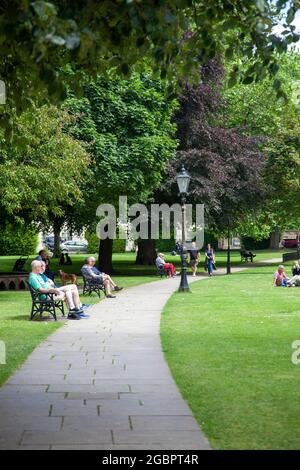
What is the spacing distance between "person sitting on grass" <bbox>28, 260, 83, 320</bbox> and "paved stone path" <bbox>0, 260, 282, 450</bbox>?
7.88 ft

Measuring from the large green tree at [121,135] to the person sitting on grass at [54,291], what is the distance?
46.6ft

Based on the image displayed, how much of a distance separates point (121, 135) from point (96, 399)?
2571cm

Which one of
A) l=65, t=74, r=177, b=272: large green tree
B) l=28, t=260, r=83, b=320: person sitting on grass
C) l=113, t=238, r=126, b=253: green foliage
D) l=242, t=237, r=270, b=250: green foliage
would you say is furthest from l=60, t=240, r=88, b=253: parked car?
l=28, t=260, r=83, b=320: person sitting on grass

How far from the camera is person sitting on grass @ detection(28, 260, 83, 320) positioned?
53.7 ft

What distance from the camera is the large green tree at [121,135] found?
31.4 meters

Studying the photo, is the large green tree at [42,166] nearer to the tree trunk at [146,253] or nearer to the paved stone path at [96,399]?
the paved stone path at [96,399]

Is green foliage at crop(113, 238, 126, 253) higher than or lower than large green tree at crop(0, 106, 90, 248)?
lower

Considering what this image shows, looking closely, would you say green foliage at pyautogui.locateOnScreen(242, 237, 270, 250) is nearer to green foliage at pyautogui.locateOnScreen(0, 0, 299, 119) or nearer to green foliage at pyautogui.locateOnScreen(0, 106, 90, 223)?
green foliage at pyautogui.locateOnScreen(0, 106, 90, 223)

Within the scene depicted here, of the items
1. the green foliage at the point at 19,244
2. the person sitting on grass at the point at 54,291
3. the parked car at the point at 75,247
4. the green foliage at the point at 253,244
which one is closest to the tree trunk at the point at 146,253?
the green foliage at the point at 19,244

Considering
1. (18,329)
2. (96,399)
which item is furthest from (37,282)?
(96,399)

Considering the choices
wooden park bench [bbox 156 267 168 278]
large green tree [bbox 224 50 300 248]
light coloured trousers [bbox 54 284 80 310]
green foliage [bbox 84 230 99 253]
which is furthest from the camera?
green foliage [bbox 84 230 99 253]

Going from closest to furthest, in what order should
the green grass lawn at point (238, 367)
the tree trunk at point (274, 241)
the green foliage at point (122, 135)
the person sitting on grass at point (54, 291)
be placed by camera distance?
1. the green grass lawn at point (238, 367)
2. the person sitting on grass at point (54, 291)
3. the green foliage at point (122, 135)
4. the tree trunk at point (274, 241)

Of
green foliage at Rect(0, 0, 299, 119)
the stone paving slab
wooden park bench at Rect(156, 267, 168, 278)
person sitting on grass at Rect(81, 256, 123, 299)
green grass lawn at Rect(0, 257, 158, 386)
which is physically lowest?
wooden park bench at Rect(156, 267, 168, 278)

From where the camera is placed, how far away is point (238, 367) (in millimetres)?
10508
